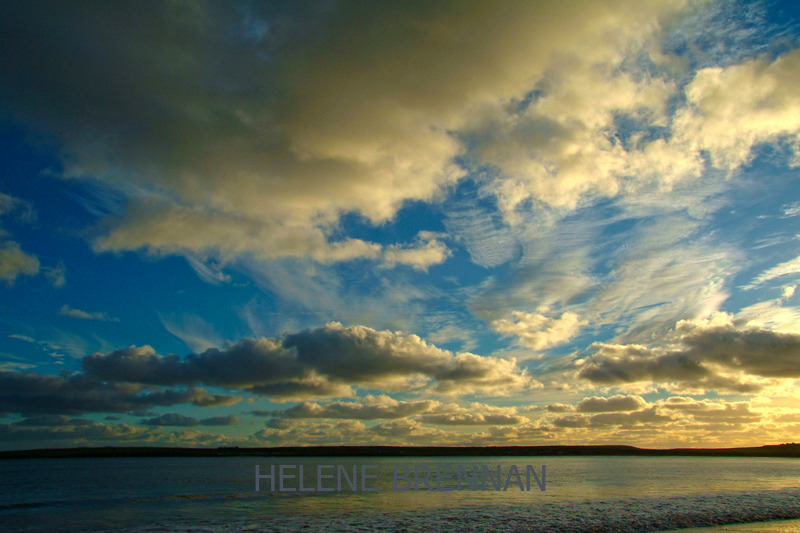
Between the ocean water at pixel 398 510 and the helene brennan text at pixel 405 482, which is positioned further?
the helene brennan text at pixel 405 482

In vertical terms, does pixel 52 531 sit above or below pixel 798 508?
above

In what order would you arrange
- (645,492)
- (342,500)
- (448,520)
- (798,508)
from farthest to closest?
(645,492)
(342,500)
(798,508)
(448,520)

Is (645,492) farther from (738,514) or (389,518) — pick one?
(389,518)

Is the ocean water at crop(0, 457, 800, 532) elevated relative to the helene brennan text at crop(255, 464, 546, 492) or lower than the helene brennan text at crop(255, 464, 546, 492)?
elevated

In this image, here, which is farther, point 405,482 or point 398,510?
point 405,482

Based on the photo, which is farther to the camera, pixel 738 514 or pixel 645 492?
pixel 645 492

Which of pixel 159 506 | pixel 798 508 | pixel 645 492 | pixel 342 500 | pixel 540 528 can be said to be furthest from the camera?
pixel 645 492

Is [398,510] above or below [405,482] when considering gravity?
above

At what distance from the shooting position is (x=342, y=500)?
61.3 metres

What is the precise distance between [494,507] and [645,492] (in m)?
32.5

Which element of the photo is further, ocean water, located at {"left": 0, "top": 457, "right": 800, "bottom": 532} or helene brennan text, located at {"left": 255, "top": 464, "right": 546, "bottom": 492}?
helene brennan text, located at {"left": 255, "top": 464, "right": 546, "bottom": 492}

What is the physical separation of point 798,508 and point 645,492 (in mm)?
21779

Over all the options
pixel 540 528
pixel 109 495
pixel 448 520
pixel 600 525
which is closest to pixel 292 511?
pixel 448 520

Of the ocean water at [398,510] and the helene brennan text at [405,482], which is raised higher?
the ocean water at [398,510]
